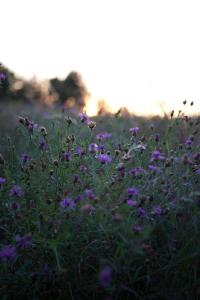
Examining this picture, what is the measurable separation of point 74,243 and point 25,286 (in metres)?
0.26

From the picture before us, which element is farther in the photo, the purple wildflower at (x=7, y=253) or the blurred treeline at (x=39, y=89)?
the blurred treeline at (x=39, y=89)

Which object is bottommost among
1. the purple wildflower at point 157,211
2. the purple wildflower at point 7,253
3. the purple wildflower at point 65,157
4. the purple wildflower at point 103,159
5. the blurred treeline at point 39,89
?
the purple wildflower at point 7,253

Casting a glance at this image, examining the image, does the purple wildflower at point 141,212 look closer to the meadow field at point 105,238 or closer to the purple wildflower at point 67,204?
the meadow field at point 105,238

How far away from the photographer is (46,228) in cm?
178

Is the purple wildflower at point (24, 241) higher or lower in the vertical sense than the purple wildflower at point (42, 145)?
lower

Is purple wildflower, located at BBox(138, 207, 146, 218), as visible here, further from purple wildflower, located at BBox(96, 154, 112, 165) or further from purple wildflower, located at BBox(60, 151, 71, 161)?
purple wildflower, located at BBox(60, 151, 71, 161)

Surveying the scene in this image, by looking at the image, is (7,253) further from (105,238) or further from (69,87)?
(69,87)

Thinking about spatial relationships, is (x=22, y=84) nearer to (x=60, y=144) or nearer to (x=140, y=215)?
(x=60, y=144)

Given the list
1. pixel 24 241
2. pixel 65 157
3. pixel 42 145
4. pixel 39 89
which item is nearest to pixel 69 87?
pixel 39 89

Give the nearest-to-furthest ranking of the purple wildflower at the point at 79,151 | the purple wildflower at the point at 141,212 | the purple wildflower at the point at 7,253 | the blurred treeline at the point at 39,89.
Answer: the purple wildflower at the point at 7,253
the purple wildflower at the point at 141,212
the purple wildflower at the point at 79,151
the blurred treeline at the point at 39,89

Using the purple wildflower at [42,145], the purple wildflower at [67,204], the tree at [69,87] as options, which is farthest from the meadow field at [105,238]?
the tree at [69,87]

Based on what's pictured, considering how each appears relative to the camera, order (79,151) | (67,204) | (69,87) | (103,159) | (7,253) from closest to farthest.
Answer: (7,253), (67,204), (103,159), (79,151), (69,87)

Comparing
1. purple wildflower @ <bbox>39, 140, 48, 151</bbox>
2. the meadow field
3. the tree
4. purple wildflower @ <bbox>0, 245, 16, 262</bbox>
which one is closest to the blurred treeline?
the tree

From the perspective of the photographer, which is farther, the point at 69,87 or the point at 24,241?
the point at 69,87
